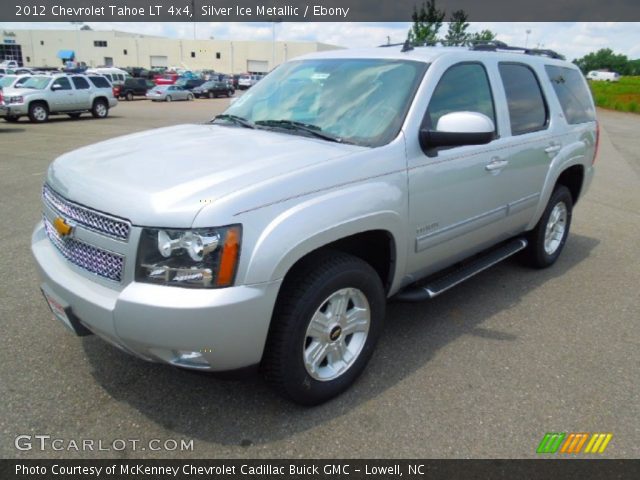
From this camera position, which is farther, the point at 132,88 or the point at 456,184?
the point at 132,88

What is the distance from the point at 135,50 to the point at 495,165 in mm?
95600

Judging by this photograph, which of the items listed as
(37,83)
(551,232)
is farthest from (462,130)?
(37,83)

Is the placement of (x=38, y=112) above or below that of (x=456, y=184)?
below

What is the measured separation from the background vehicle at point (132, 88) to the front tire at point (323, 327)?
37065 millimetres

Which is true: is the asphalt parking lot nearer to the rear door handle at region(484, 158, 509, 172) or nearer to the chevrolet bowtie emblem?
the chevrolet bowtie emblem

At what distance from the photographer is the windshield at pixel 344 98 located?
10.2 feet

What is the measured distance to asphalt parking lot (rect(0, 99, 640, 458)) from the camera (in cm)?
258

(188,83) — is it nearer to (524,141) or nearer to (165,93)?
(165,93)

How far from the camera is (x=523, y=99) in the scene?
4.18 m

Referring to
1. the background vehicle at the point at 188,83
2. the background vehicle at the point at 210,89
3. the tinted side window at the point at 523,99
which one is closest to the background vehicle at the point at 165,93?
the background vehicle at the point at 188,83

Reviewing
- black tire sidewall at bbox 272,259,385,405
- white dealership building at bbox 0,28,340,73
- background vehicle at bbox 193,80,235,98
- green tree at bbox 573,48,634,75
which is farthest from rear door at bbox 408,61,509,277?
green tree at bbox 573,48,634,75

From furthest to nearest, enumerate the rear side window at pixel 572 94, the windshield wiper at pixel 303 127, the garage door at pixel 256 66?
the garage door at pixel 256 66, the rear side window at pixel 572 94, the windshield wiper at pixel 303 127

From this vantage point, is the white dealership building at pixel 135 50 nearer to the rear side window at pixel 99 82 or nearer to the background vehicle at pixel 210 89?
the background vehicle at pixel 210 89
